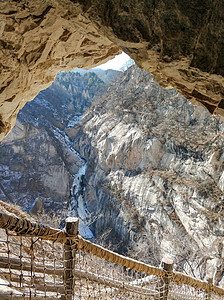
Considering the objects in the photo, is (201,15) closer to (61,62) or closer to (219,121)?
(61,62)

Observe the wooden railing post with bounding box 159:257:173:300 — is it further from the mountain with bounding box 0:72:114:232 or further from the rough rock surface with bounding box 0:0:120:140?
the mountain with bounding box 0:72:114:232

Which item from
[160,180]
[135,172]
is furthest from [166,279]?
[135,172]

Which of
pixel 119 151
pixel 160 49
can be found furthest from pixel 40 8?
pixel 119 151

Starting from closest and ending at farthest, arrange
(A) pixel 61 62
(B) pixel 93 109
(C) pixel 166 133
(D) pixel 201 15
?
(D) pixel 201 15, (A) pixel 61 62, (C) pixel 166 133, (B) pixel 93 109

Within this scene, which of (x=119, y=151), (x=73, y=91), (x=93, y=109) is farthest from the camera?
(x=73, y=91)

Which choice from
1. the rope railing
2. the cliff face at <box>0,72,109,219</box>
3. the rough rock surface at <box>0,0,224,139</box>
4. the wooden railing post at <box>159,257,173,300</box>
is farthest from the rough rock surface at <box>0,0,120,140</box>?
the cliff face at <box>0,72,109,219</box>

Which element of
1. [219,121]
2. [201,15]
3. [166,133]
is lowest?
[166,133]

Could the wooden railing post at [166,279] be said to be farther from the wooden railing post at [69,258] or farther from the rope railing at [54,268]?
the wooden railing post at [69,258]
